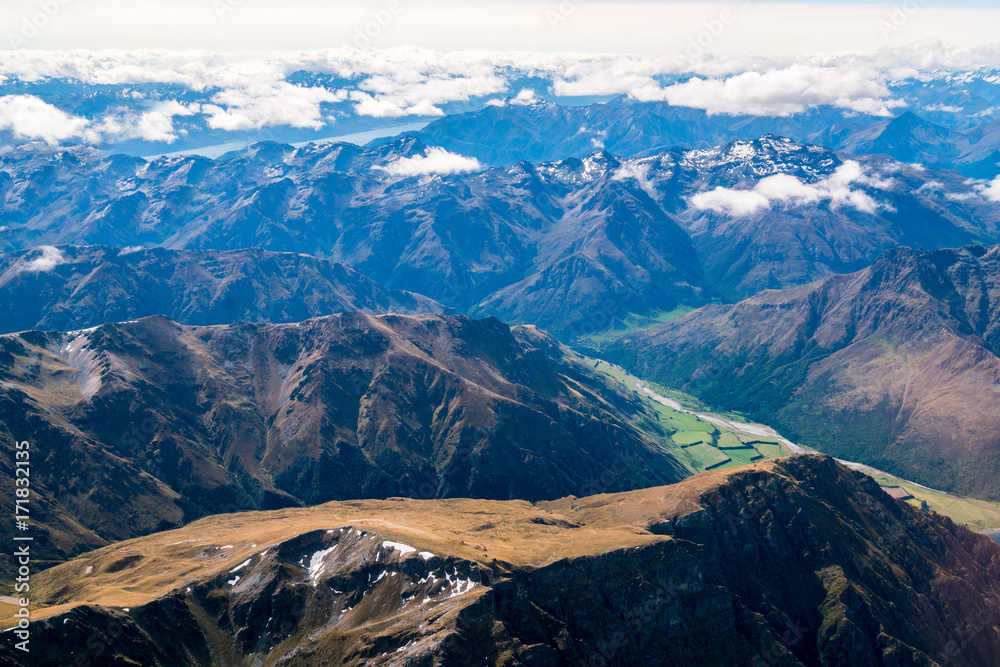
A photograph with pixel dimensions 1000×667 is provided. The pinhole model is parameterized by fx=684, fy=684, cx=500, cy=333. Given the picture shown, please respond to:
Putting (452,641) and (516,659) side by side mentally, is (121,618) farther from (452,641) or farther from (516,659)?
(516,659)

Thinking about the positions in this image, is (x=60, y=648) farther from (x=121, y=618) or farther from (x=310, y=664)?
(x=310, y=664)

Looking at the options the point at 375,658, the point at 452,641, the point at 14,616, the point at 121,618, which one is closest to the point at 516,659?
the point at 452,641

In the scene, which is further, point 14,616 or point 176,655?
point 176,655

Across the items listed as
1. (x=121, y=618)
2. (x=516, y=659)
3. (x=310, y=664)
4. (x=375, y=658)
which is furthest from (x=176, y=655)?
(x=516, y=659)

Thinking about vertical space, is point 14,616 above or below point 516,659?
above

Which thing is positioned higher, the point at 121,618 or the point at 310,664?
the point at 121,618

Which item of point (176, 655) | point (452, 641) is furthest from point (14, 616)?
point (452, 641)

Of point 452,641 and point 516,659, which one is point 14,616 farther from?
point 516,659

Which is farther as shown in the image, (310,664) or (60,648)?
(310,664)
